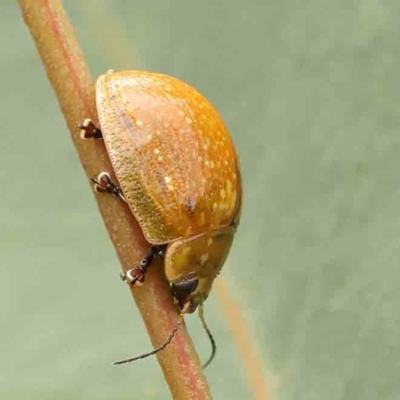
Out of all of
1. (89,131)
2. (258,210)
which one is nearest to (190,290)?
(89,131)

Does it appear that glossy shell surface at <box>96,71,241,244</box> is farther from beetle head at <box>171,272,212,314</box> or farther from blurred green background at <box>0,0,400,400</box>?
blurred green background at <box>0,0,400,400</box>

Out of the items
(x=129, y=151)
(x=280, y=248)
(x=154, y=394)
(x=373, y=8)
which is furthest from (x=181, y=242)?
(x=373, y=8)

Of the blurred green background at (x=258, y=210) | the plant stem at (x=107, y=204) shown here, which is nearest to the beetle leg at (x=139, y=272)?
the plant stem at (x=107, y=204)

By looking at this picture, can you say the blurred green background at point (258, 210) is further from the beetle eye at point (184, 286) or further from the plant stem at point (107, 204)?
the plant stem at point (107, 204)

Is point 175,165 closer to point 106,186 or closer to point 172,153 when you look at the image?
point 172,153

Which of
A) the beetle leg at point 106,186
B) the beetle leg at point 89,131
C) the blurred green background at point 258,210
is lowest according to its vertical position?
the blurred green background at point 258,210

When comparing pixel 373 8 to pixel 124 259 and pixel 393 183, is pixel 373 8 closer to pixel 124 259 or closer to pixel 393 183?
pixel 393 183
